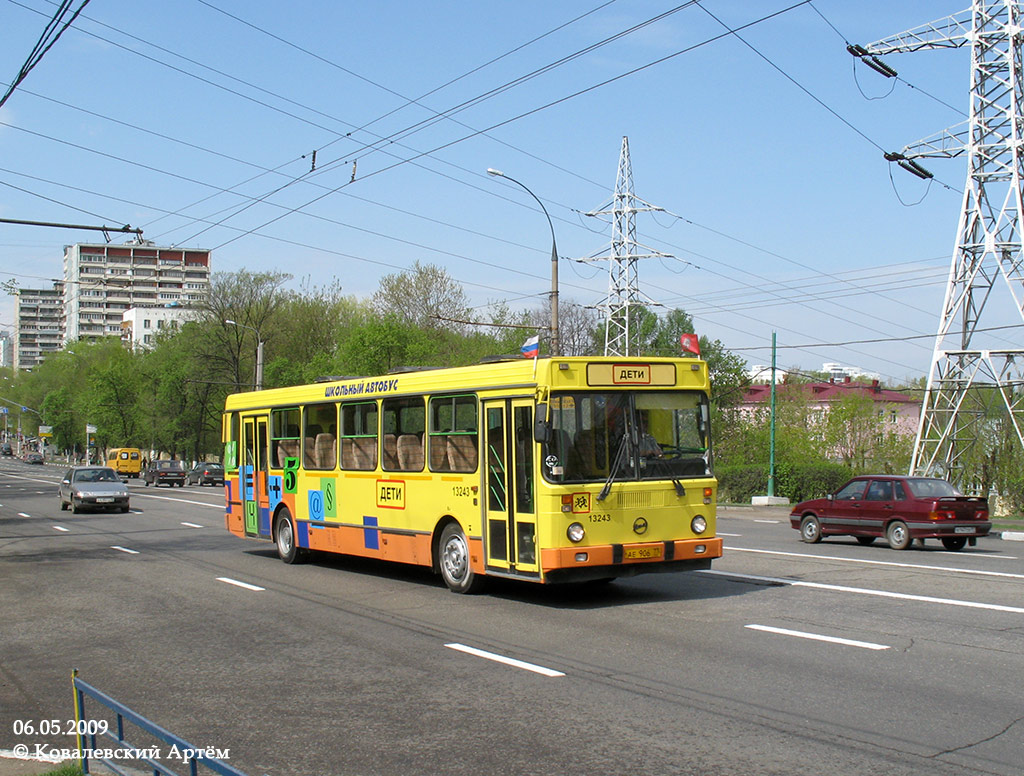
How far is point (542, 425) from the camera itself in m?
11.5

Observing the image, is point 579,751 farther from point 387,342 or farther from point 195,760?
point 387,342

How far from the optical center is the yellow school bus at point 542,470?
11812mm

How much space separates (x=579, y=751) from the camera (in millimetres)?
6051

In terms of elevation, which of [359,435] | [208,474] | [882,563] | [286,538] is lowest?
[882,563]

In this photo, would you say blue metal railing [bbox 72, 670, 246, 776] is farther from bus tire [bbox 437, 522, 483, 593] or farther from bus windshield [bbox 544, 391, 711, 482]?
bus tire [bbox 437, 522, 483, 593]

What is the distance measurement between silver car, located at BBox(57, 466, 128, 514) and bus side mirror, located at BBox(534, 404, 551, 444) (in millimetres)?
26338

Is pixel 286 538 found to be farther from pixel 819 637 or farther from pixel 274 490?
pixel 819 637

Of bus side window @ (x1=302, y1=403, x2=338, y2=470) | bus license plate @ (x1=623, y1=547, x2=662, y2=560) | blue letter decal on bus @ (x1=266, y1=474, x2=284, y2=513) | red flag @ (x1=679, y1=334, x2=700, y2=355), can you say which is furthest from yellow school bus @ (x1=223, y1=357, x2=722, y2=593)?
blue letter decal on bus @ (x1=266, y1=474, x2=284, y2=513)

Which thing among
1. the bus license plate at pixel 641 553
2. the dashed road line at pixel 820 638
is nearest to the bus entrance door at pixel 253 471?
the bus license plate at pixel 641 553

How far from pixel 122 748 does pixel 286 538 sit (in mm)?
12889

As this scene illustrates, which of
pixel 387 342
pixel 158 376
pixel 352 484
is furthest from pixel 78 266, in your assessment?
pixel 352 484

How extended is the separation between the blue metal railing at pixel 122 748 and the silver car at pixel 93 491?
30.0 m

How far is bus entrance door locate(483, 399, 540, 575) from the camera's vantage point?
1195 centimetres

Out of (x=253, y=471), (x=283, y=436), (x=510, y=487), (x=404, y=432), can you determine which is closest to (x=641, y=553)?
(x=510, y=487)
